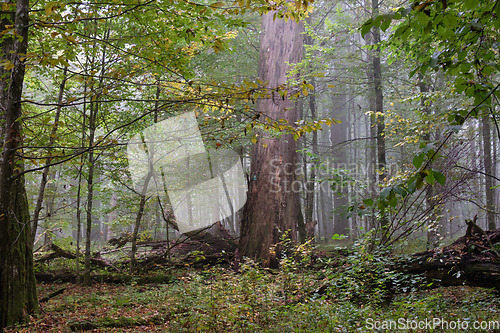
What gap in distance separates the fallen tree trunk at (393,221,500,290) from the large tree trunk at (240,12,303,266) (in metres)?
3.38

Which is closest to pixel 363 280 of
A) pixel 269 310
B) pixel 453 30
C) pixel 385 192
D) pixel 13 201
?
pixel 269 310

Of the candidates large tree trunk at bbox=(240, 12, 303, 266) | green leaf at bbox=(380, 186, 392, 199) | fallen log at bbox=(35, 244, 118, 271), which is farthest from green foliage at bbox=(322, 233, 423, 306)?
fallen log at bbox=(35, 244, 118, 271)

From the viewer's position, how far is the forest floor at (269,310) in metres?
3.78

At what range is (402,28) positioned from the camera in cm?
205

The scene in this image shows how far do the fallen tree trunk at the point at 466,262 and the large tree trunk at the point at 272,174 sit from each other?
338 centimetres

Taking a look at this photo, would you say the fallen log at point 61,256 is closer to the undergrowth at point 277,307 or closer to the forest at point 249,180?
the forest at point 249,180

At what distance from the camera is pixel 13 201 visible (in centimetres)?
364

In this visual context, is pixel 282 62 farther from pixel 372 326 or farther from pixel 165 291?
pixel 372 326

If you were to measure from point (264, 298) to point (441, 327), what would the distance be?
2.30m

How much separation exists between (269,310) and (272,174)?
4634 mm

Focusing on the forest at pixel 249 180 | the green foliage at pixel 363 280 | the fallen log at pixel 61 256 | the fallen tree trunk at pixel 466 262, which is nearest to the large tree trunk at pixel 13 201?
the forest at pixel 249 180

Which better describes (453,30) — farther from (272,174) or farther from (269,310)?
(272,174)

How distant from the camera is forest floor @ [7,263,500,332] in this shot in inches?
149

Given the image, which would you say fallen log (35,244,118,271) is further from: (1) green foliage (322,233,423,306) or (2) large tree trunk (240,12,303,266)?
(1) green foliage (322,233,423,306)
